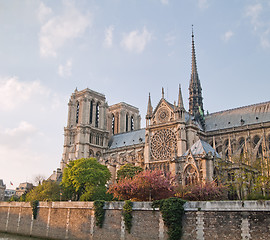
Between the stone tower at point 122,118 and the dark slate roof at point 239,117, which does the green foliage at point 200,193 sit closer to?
the dark slate roof at point 239,117

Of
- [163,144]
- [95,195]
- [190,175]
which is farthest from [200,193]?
[163,144]

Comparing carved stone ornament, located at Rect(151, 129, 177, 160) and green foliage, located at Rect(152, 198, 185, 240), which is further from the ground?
carved stone ornament, located at Rect(151, 129, 177, 160)

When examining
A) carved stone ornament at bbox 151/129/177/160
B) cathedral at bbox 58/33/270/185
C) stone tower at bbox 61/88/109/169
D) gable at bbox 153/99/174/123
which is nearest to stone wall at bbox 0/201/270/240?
cathedral at bbox 58/33/270/185

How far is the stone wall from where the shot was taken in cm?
2108

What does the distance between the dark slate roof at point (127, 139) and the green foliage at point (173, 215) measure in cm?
4214

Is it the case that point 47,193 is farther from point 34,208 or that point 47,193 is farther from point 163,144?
point 163,144

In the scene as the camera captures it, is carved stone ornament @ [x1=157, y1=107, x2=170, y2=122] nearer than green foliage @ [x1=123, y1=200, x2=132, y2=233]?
No

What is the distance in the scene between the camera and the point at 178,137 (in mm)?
51656

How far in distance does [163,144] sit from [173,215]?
97.2 ft

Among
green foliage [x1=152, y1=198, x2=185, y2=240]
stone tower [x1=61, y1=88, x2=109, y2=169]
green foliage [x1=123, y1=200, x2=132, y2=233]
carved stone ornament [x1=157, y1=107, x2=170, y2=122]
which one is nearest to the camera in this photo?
green foliage [x1=152, y1=198, x2=185, y2=240]

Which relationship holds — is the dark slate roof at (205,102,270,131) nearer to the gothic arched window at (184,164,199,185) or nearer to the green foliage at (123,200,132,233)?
the gothic arched window at (184,164,199,185)

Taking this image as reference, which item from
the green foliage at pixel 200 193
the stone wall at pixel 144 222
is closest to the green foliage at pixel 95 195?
the stone wall at pixel 144 222

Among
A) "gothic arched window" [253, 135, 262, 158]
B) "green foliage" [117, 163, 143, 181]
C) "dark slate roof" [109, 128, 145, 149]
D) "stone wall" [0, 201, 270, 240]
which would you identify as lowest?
"stone wall" [0, 201, 270, 240]

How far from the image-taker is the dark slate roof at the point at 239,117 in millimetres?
54281
